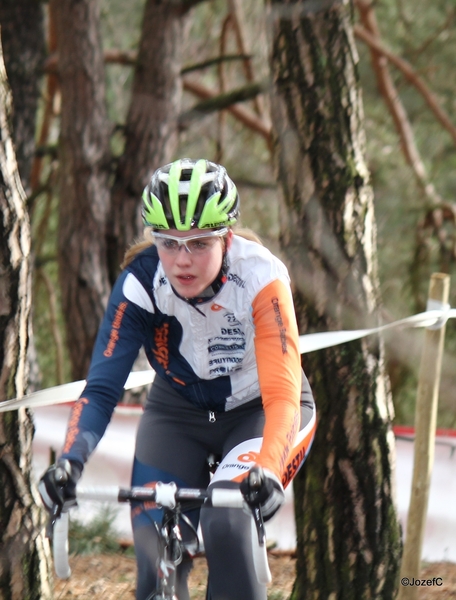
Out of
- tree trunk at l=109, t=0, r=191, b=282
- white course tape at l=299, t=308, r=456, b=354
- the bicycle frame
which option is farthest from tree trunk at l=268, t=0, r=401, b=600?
tree trunk at l=109, t=0, r=191, b=282

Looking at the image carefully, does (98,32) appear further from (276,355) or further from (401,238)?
(276,355)

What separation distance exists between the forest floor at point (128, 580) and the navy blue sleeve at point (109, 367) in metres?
2.29

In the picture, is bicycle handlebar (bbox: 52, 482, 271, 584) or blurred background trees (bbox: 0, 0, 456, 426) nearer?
bicycle handlebar (bbox: 52, 482, 271, 584)

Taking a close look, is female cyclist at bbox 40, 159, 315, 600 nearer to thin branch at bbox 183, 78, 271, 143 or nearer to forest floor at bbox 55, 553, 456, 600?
forest floor at bbox 55, 553, 456, 600

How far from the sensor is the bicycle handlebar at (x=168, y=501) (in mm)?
2391

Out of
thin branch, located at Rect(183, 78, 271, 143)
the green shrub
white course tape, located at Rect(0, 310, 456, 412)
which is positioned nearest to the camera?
white course tape, located at Rect(0, 310, 456, 412)

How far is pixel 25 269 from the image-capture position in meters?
3.61

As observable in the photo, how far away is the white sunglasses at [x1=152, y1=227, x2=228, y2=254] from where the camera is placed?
288 cm

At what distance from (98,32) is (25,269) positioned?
5.28m

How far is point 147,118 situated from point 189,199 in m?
5.67

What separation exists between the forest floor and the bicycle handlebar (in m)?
2.50

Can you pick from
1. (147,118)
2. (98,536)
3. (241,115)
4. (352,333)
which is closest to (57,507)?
(352,333)

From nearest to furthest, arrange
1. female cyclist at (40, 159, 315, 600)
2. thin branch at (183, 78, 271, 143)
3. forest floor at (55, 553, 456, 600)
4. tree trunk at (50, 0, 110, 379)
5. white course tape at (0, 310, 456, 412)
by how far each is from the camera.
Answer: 1. female cyclist at (40, 159, 315, 600)
2. white course tape at (0, 310, 456, 412)
3. forest floor at (55, 553, 456, 600)
4. tree trunk at (50, 0, 110, 379)
5. thin branch at (183, 78, 271, 143)

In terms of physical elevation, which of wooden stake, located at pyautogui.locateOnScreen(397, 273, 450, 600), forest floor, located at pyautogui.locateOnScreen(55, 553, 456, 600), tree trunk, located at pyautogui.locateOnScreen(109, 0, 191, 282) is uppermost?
tree trunk, located at pyautogui.locateOnScreen(109, 0, 191, 282)
